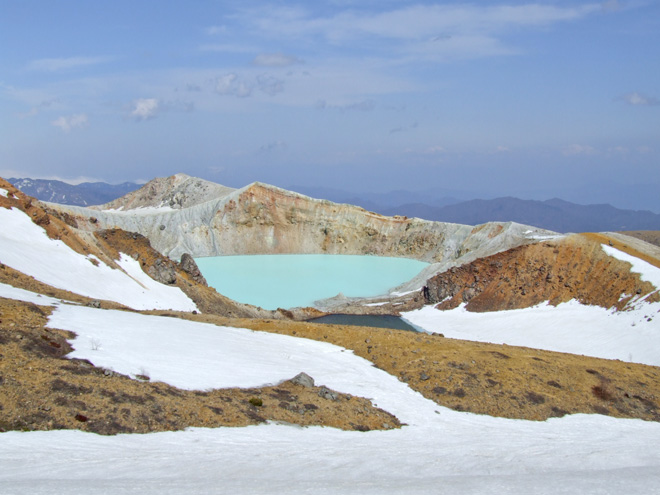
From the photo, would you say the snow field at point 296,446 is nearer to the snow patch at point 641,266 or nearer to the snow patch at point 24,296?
the snow patch at point 24,296

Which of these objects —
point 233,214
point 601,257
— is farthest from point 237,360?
point 233,214

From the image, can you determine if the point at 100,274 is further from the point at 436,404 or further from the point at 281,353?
the point at 436,404

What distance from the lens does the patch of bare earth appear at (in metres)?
21.0

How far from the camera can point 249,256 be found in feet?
326

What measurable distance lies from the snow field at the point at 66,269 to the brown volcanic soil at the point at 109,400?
45.0 ft

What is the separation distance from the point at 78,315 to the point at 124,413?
8723 mm

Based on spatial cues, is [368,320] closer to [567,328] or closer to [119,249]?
[567,328]

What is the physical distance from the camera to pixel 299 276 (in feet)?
269

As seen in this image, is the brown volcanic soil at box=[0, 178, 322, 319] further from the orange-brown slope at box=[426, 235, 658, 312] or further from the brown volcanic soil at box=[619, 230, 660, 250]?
the brown volcanic soil at box=[619, 230, 660, 250]

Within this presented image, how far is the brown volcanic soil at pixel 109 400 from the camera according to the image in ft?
42.6

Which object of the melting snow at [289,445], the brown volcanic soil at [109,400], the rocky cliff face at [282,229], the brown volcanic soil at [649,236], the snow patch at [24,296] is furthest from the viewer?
the brown volcanic soil at [649,236]

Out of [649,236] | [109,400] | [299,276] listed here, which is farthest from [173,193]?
[109,400]

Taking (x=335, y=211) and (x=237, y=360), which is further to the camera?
(x=335, y=211)

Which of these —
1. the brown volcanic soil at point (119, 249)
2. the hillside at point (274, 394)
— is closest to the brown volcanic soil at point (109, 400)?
the hillside at point (274, 394)
